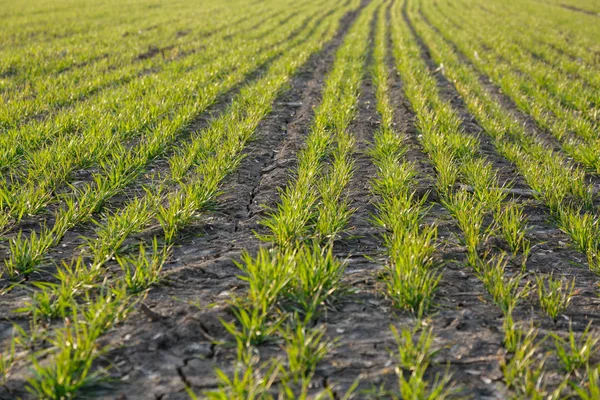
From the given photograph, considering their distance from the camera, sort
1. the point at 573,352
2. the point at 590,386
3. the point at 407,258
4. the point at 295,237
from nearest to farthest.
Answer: the point at 590,386, the point at 573,352, the point at 407,258, the point at 295,237

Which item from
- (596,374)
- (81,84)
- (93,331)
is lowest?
(596,374)

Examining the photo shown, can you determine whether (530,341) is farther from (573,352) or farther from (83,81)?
(83,81)

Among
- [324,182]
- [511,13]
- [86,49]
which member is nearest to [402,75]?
[324,182]

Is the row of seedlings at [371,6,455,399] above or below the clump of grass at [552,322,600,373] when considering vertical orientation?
above

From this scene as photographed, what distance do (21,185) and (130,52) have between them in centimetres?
783

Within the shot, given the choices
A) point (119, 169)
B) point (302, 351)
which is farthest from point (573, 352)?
point (119, 169)

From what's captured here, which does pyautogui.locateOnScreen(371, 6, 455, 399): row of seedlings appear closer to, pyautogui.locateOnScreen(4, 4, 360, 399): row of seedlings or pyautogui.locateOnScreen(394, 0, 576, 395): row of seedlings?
pyautogui.locateOnScreen(394, 0, 576, 395): row of seedlings

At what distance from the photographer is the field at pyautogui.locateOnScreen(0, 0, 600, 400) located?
2189mm

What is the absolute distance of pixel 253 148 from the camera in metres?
5.31

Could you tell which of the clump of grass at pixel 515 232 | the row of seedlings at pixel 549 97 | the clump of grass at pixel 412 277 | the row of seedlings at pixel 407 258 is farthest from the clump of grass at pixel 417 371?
the row of seedlings at pixel 549 97

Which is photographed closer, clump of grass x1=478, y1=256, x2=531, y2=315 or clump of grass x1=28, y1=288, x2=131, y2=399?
clump of grass x1=28, y1=288, x2=131, y2=399

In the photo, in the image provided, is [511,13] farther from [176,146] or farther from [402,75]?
[176,146]

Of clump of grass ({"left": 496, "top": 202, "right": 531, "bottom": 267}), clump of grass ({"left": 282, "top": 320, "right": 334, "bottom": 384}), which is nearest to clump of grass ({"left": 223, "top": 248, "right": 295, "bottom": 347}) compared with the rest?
clump of grass ({"left": 282, "top": 320, "right": 334, "bottom": 384})

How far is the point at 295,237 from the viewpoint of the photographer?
3.36m
